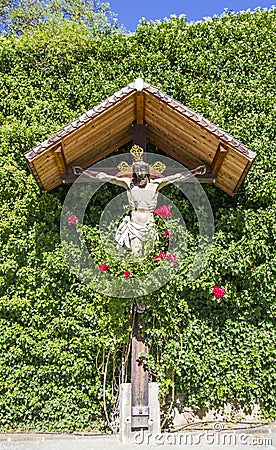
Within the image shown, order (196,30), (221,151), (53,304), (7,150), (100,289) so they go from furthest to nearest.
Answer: (196,30), (7,150), (53,304), (100,289), (221,151)

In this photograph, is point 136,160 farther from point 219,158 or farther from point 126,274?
point 126,274

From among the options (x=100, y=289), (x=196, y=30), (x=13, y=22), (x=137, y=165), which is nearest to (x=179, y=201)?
(x=137, y=165)

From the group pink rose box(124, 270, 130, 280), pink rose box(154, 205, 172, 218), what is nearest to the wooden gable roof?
pink rose box(154, 205, 172, 218)

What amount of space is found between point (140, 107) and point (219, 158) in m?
0.94

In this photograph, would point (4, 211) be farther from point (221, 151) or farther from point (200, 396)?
point (200, 396)

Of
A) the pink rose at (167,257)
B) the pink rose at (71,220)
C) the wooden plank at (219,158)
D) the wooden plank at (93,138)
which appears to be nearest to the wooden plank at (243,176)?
the wooden plank at (219,158)

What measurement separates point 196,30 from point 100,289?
3.35 meters

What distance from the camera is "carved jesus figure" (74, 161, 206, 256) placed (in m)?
4.76

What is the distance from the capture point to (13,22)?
1205 cm

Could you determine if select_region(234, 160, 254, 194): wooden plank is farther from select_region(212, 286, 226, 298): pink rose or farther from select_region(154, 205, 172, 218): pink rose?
select_region(212, 286, 226, 298): pink rose

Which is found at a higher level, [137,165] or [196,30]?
[196,30]

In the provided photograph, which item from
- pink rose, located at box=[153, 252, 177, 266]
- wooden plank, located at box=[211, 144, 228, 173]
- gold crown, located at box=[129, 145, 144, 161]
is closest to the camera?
wooden plank, located at box=[211, 144, 228, 173]

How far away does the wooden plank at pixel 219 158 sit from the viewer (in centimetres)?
456

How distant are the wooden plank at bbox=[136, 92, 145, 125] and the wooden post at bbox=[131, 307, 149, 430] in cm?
193
